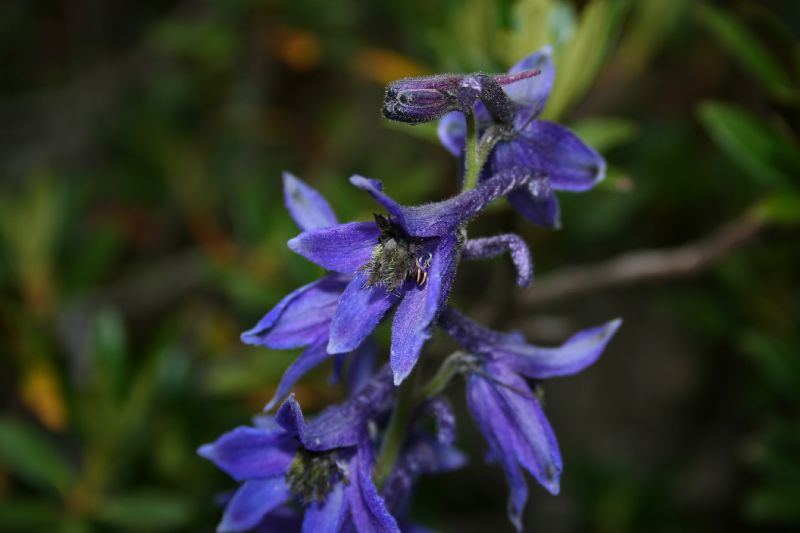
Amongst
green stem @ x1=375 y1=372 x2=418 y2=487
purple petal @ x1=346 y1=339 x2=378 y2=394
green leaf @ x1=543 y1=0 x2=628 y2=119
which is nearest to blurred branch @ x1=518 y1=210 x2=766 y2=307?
green leaf @ x1=543 y1=0 x2=628 y2=119

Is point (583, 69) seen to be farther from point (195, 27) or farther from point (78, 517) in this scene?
point (195, 27)

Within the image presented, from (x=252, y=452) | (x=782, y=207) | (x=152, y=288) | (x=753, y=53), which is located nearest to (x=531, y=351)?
(x=252, y=452)

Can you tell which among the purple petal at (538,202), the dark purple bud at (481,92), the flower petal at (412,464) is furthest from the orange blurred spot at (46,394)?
the dark purple bud at (481,92)

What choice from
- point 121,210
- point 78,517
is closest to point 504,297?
point 78,517

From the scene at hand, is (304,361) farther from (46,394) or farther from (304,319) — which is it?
(46,394)

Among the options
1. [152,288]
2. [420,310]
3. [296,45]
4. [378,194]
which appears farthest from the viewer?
[152,288]

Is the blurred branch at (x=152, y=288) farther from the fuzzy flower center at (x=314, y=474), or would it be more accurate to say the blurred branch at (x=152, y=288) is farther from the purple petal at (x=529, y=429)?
the purple petal at (x=529, y=429)

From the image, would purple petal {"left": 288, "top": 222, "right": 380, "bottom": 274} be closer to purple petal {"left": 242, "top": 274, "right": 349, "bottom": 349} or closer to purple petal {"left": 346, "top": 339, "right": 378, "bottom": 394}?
purple petal {"left": 242, "top": 274, "right": 349, "bottom": 349}
